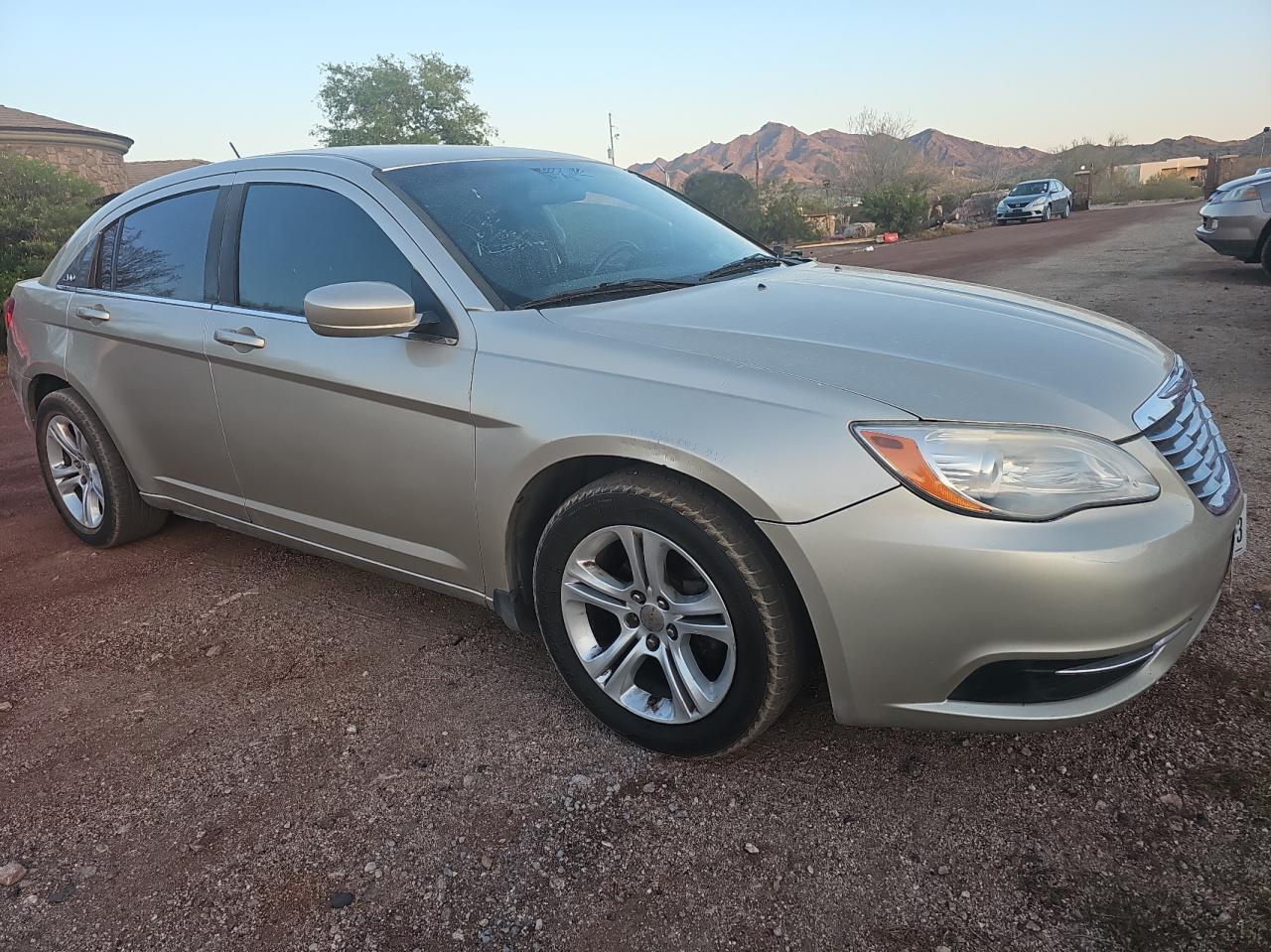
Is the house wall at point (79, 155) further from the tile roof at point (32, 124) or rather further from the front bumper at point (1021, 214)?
the front bumper at point (1021, 214)

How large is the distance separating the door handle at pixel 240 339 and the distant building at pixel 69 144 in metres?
32.0

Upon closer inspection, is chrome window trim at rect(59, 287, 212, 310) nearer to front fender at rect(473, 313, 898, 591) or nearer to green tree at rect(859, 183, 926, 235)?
front fender at rect(473, 313, 898, 591)

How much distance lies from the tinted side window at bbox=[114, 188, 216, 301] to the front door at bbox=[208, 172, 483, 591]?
0.21 metres

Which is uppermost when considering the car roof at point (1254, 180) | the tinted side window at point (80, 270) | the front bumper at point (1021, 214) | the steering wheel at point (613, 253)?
the tinted side window at point (80, 270)

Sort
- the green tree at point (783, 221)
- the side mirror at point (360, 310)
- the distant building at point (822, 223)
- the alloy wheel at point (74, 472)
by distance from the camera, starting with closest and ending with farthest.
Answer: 1. the side mirror at point (360, 310)
2. the alloy wheel at point (74, 472)
3. the green tree at point (783, 221)
4. the distant building at point (822, 223)

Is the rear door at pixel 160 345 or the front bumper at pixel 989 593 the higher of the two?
the rear door at pixel 160 345

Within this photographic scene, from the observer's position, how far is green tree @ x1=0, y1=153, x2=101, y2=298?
12.4m

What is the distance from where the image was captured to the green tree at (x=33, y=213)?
40.7ft

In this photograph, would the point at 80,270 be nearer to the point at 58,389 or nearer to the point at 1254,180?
the point at 58,389

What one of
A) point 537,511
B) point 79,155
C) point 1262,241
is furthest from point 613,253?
point 79,155

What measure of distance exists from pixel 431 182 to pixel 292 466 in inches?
42.6

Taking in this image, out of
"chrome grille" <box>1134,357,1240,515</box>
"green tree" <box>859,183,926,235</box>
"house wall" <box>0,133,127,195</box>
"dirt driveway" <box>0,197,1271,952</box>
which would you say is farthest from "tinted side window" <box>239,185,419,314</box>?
"house wall" <box>0,133,127,195</box>

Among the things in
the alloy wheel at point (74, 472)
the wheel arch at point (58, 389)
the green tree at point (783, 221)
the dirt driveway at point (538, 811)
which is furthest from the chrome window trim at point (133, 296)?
the green tree at point (783, 221)

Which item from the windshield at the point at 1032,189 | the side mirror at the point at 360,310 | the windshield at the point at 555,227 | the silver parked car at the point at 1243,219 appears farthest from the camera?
the windshield at the point at 1032,189
